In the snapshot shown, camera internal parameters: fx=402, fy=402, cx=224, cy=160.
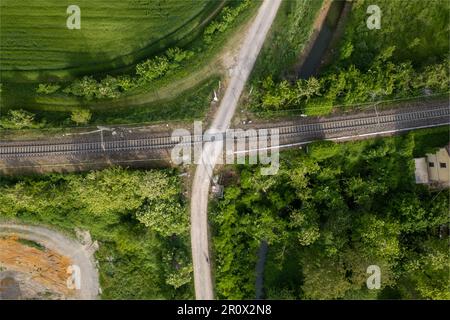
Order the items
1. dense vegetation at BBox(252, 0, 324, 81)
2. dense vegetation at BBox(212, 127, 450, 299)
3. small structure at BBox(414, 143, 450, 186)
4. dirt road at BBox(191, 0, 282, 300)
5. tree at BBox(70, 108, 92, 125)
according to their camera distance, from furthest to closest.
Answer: dense vegetation at BBox(252, 0, 324, 81)
dirt road at BBox(191, 0, 282, 300)
small structure at BBox(414, 143, 450, 186)
tree at BBox(70, 108, 92, 125)
dense vegetation at BBox(212, 127, 450, 299)

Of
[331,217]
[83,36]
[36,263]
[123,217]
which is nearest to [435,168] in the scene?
[331,217]

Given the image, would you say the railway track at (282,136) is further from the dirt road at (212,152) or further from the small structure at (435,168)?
the small structure at (435,168)

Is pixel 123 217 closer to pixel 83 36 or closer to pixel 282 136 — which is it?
pixel 282 136

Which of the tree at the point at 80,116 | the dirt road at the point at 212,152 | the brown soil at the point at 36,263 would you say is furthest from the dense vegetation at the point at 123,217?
the tree at the point at 80,116

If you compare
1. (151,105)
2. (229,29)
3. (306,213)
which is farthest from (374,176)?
(151,105)

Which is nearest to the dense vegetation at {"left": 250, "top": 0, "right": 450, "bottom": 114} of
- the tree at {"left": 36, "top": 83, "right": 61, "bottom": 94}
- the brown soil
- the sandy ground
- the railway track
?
the railway track

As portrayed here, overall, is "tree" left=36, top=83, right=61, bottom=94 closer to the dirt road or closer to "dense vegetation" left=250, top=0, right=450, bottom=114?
the dirt road
